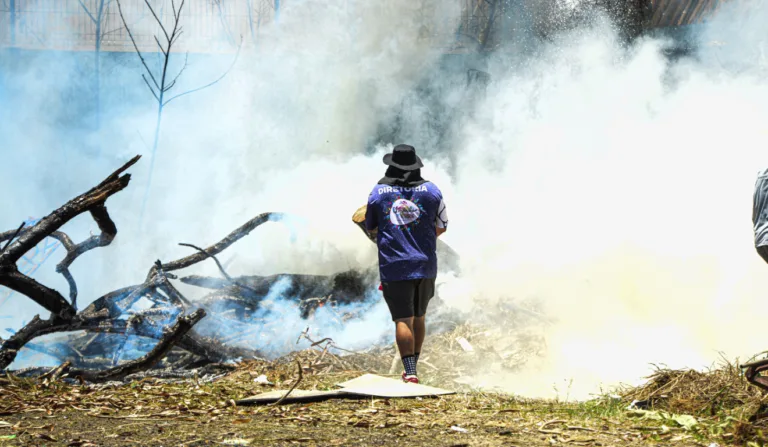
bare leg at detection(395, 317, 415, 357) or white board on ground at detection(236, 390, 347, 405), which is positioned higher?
bare leg at detection(395, 317, 415, 357)

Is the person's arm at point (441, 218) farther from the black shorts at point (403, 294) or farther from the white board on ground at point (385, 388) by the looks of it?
the white board on ground at point (385, 388)

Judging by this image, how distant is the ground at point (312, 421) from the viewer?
3.53 m

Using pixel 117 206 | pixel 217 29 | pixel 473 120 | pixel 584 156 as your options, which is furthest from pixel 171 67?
pixel 584 156

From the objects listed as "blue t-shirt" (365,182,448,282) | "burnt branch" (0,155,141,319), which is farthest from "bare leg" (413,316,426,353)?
"burnt branch" (0,155,141,319)

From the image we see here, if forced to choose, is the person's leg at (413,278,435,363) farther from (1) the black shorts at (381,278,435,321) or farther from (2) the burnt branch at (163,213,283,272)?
(2) the burnt branch at (163,213,283,272)

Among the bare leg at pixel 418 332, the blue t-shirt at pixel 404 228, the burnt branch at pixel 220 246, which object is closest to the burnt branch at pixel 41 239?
the burnt branch at pixel 220 246

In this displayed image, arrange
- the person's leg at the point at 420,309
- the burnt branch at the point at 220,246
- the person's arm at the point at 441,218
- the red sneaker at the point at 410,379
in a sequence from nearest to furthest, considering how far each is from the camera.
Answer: the red sneaker at the point at 410,379, the person's leg at the point at 420,309, the person's arm at the point at 441,218, the burnt branch at the point at 220,246

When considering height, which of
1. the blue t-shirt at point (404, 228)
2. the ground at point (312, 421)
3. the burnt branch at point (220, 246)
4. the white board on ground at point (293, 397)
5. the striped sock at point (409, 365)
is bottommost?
the ground at point (312, 421)

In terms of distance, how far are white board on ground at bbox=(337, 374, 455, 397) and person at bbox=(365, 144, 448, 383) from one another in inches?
13.8

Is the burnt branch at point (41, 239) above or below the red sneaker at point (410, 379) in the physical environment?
above

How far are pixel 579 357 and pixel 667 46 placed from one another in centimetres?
579

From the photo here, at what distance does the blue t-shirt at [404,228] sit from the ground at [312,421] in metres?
0.99

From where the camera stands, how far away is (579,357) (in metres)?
6.80

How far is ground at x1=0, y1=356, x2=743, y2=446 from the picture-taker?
3.53 metres
